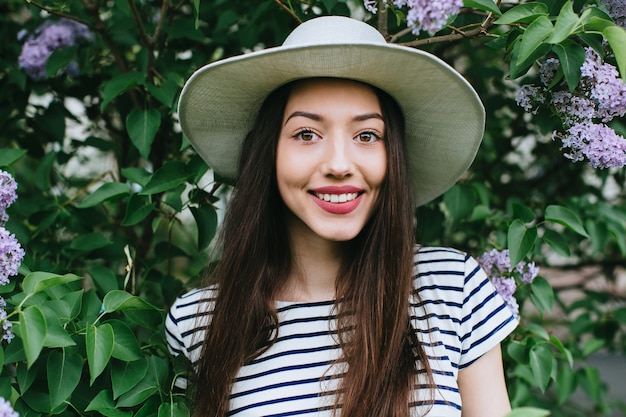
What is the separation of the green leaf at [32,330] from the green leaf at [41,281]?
64 mm

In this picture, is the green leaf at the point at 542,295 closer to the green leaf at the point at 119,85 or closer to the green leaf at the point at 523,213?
the green leaf at the point at 523,213

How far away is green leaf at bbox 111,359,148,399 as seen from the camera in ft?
4.31

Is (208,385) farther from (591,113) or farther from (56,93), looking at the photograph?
(56,93)

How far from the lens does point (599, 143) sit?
4.31 feet

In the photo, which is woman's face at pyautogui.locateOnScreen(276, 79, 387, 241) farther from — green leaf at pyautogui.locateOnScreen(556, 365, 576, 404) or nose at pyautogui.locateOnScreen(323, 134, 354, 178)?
green leaf at pyautogui.locateOnScreen(556, 365, 576, 404)

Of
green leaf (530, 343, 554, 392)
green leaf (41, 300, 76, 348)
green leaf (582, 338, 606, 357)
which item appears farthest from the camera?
green leaf (582, 338, 606, 357)

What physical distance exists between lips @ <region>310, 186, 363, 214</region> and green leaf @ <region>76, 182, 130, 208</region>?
0.49 m

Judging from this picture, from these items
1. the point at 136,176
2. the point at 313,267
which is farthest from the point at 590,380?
the point at 136,176

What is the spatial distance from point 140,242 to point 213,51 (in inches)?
23.4

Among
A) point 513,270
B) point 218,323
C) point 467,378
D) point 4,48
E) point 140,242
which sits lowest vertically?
point 467,378

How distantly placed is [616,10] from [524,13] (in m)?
0.21

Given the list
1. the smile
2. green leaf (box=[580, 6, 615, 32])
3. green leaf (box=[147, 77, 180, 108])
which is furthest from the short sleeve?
green leaf (box=[147, 77, 180, 108])

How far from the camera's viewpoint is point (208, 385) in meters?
1.44

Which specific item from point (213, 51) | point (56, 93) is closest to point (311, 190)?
point (213, 51)
